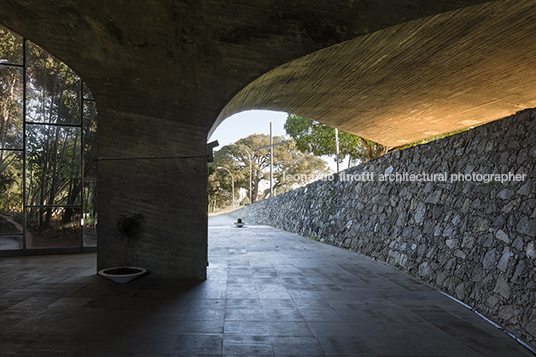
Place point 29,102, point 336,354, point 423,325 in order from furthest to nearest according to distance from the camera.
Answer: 1. point 29,102
2. point 423,325
3. point 336,354

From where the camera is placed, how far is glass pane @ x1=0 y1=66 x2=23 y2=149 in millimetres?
9117

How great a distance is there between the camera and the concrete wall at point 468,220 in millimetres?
4090

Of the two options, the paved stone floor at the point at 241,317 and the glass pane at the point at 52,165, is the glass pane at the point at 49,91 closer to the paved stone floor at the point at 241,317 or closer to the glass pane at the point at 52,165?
the glass pane at the point at 52,165

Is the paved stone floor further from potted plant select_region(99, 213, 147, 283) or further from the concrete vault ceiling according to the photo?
the concrete vault ceiling

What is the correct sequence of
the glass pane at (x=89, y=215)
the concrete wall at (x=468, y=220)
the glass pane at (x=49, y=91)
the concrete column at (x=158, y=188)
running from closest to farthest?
1. the concrete wall at (x=468, y=220)
2. the concrete column at (x=158, y=188)
3. the glass pane at (x=49, y=91)
4. the glass pane at (x=89, y=215)

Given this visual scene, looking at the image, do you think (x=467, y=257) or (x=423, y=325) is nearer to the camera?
(x=423, y=325)

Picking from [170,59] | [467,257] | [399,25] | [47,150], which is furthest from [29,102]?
[467,257]

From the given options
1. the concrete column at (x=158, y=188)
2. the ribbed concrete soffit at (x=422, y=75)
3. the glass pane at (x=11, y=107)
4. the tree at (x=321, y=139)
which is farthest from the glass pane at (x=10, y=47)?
the tree at (x=321, y=139)

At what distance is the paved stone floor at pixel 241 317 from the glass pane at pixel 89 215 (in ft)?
9.17

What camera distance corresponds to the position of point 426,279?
6.09m

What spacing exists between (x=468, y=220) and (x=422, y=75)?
9.35 feet

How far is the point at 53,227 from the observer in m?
9.50

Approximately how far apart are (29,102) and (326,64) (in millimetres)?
7975

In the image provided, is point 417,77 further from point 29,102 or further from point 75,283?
point 29,102
